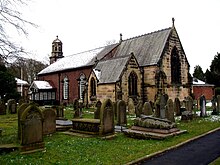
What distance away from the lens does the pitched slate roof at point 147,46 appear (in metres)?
33.3

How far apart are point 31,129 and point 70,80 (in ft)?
110

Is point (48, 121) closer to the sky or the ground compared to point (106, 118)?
closer to the ground

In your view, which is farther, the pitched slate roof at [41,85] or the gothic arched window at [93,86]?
the pitched slate roof at [41,85]

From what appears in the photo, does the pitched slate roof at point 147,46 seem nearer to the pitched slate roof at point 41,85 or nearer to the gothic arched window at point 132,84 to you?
the gothic arched window at point 132,84

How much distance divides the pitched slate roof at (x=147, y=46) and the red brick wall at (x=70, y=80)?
21.6ft

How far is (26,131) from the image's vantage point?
9.59 metres

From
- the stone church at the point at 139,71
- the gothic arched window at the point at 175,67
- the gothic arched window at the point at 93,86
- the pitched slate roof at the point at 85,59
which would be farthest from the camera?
the pitched slate roof at the point at 85,59

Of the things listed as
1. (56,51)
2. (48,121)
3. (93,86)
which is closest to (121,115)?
(48,121)

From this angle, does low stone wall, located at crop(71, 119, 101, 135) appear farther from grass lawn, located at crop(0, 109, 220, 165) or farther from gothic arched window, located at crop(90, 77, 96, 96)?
gothic arched window, located at crop(90, 77, 96, 96)

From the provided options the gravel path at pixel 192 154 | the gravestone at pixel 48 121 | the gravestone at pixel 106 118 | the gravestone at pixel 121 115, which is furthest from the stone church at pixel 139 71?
the gravel path at pixel 192 154

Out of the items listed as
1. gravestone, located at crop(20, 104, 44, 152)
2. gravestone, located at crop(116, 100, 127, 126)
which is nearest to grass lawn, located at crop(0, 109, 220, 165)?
gravestone, located at crop(20, 104, 44, 152)

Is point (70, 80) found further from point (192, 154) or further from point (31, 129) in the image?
point (192, 154)

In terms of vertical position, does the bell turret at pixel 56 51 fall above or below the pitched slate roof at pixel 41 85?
above

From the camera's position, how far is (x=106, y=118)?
494 inches
